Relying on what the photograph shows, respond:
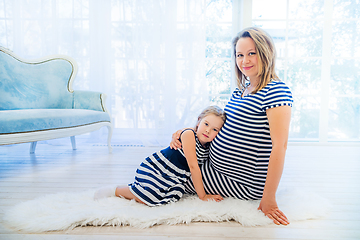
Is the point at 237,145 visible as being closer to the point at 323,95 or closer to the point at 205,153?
the point at 205,153

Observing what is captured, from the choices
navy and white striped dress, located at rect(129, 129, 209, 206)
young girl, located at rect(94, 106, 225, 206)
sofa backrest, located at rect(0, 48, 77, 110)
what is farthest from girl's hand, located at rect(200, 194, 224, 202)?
sofa backrest, located at rect(0, 48, 77, 110)

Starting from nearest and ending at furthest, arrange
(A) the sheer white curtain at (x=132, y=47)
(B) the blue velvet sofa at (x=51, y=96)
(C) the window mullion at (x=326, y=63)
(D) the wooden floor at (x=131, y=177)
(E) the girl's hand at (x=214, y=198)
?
(D) the wooden floor at (x=131, y=177) → (E) the girl's hand at (x=214, y=198) → (B) the blue velvet sofa at (x=51, y=96) → (A) the sheer white curtain at (x=132, y=47) → (C) the window mullion at (x=326, y=63)

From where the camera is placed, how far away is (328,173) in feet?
6.08

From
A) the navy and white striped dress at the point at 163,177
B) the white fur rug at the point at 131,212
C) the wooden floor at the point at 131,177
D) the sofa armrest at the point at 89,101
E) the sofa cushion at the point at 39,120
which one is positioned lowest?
the wooden floor at the point at 131,177

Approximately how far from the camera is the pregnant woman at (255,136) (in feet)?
3.30

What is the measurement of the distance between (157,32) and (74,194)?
2.20m

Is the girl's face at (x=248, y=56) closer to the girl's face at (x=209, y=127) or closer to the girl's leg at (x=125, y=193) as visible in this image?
the girl's face at (x=209, y=127)

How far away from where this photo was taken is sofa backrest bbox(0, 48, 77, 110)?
7.83 feet

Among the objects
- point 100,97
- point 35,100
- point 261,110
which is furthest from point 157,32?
point 261,110

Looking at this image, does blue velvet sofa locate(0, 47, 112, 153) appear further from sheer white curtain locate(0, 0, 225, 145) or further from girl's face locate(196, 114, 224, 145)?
girl's face locate(196, 114, 224, 145)

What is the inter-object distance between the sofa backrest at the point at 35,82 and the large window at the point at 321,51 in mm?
2429

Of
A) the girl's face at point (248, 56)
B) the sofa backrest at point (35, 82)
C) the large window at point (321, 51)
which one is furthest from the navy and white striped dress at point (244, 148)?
the large window at point (321, 51)

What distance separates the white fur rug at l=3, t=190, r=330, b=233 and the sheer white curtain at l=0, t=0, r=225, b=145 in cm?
179

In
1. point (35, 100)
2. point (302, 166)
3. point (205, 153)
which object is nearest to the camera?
point (205, 153)
